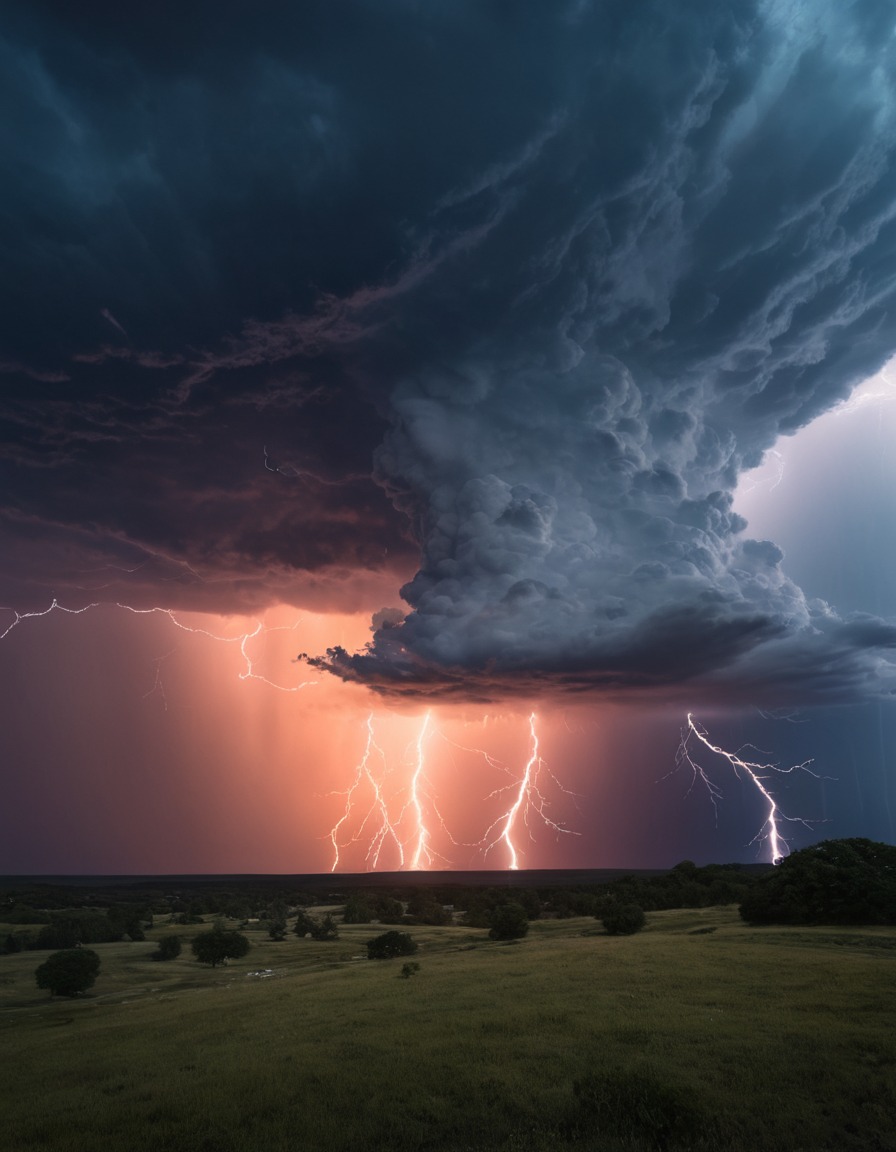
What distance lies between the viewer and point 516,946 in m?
52.1

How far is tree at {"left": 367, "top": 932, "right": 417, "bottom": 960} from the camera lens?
54.8 m

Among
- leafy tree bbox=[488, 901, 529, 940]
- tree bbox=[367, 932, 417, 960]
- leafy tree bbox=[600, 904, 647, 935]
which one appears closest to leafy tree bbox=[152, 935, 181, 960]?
tree bbox=[367, 932, 417, 960]

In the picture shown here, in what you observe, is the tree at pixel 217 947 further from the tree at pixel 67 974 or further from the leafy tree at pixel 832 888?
the leafy tree at pixel 832 888

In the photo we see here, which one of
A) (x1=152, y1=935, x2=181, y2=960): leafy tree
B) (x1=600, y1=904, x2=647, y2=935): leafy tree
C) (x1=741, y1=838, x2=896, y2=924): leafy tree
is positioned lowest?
(x1=152, y1=935, x2=181, y2=960): leafy tree

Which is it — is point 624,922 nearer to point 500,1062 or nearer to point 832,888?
point 832,888

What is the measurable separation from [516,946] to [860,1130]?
40.3m

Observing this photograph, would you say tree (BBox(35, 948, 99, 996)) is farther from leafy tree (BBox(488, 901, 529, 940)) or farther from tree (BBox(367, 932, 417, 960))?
leafy tree (BBox(488, 901, 529, 940))

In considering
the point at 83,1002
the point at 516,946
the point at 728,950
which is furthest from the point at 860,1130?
the point at 83,1002

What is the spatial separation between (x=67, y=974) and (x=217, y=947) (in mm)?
15066

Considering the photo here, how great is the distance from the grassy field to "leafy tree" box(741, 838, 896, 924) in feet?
45.0

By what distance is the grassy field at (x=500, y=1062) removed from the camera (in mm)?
15312

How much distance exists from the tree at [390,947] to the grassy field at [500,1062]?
18.6 metres

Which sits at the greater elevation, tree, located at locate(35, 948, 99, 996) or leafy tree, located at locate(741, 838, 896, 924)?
leafy tree, located at locate(741, 838, 896, 924)

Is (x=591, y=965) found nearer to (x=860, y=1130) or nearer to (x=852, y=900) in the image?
(x=860, y=1130)
